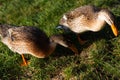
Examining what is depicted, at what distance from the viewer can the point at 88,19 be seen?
6.66m

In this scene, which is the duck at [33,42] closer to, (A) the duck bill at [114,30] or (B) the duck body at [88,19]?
(B) the duck body at [88,19]

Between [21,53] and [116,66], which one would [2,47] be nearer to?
[21,53]

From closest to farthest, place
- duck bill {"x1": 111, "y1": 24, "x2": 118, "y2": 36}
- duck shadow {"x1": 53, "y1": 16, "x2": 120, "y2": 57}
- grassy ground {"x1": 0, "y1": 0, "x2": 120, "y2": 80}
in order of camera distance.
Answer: grassy ground {"x1": 0, "y1": 0, "x2": 120, "y2": 80} < duck bill {"x1": 111, "y1": 24, "x2": 118, "y2": 36} < duck shadow {"x1": 53, "y1": 16, "x2": 120, "y2": 57}

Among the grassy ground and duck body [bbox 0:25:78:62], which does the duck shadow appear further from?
duck body [bbox 0:25:78:62]

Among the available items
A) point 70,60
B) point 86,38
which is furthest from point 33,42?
point 86,38

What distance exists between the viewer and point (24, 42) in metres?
6.43

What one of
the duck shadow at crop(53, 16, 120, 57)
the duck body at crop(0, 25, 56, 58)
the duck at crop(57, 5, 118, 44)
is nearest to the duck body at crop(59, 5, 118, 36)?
the duck at crop(57, 5, 118, 44)

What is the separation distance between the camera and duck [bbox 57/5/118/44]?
20.9ft

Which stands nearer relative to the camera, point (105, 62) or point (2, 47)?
point (105, 62)

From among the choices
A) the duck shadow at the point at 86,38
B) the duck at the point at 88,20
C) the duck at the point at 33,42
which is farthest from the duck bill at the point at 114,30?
the duck at the point at 33,42

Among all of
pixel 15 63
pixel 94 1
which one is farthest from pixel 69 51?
pixel 94 1

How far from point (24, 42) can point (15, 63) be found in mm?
587

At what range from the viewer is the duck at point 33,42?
6.39 meters

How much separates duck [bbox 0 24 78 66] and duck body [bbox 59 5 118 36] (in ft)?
1.49
